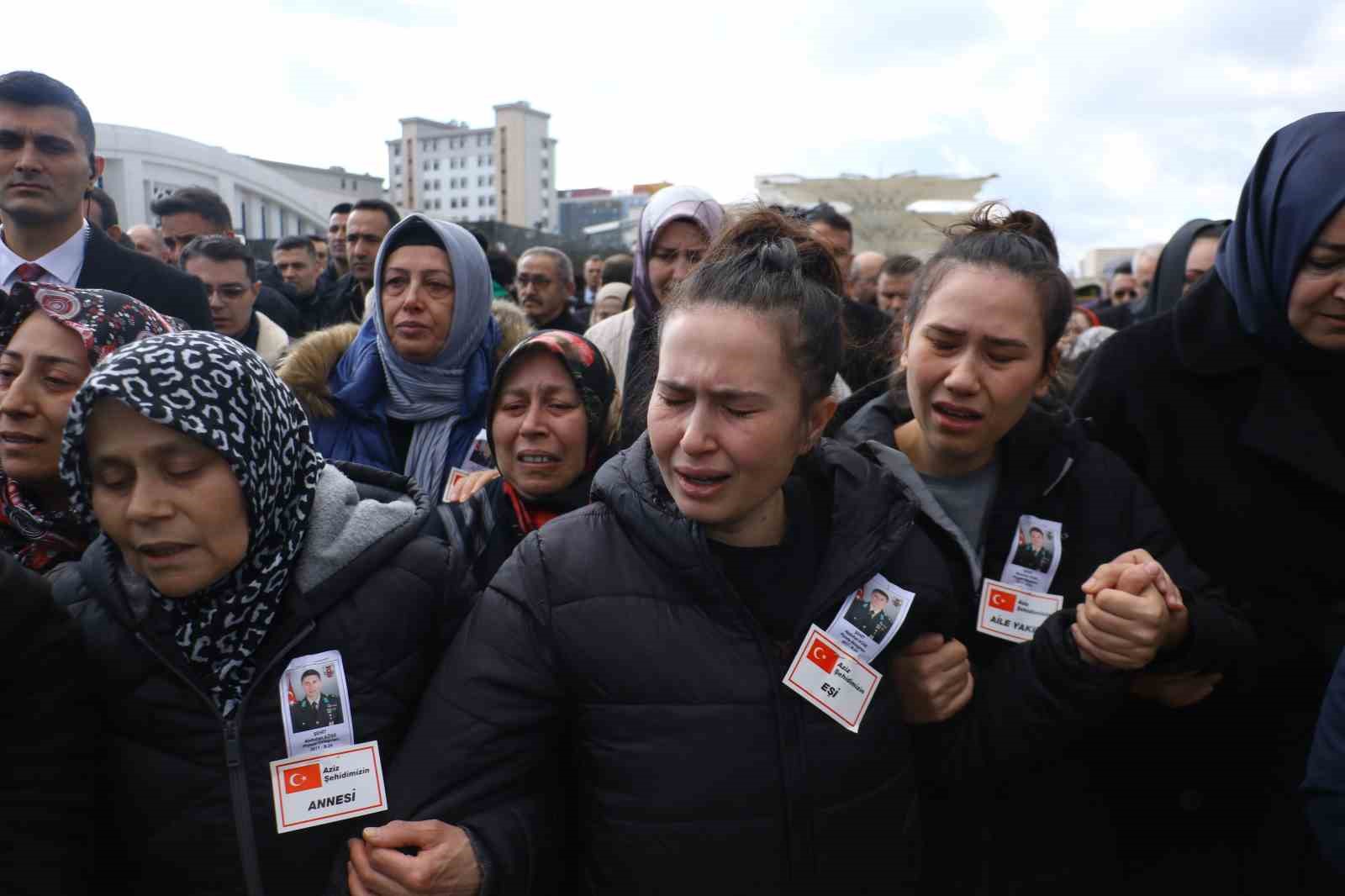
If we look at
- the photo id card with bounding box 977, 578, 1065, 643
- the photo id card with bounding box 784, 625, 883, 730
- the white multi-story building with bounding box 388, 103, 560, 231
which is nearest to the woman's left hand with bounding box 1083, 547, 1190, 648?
the photo id card with bounding box 977, 578, 1065, 643

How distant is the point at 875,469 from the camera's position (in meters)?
2.03

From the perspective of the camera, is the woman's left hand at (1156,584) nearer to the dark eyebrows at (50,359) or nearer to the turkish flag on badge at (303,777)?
the turkish flag on badge at (303,777)

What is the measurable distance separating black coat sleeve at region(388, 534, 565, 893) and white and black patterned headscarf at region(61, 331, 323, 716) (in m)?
0.36

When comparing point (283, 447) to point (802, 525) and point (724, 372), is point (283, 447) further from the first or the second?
point (802, 525)

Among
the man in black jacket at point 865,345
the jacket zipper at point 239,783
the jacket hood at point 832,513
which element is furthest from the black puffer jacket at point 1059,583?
the jacket zipper at point 239,783

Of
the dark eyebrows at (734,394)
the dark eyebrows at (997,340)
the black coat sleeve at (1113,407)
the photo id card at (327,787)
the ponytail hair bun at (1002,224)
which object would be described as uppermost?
the ponytail hair bun at (1002,224)

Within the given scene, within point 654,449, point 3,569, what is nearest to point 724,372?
point 654,449

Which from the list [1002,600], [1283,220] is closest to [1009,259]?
[1283,220]

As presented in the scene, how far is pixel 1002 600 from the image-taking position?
7.04ft

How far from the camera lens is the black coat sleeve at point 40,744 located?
1604 millimetres

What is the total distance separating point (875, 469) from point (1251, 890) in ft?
4.98

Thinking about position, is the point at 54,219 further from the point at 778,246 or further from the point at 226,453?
the point at 778,246

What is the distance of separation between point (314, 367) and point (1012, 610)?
2422mm

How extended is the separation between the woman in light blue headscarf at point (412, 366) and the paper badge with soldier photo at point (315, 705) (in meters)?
1.38
